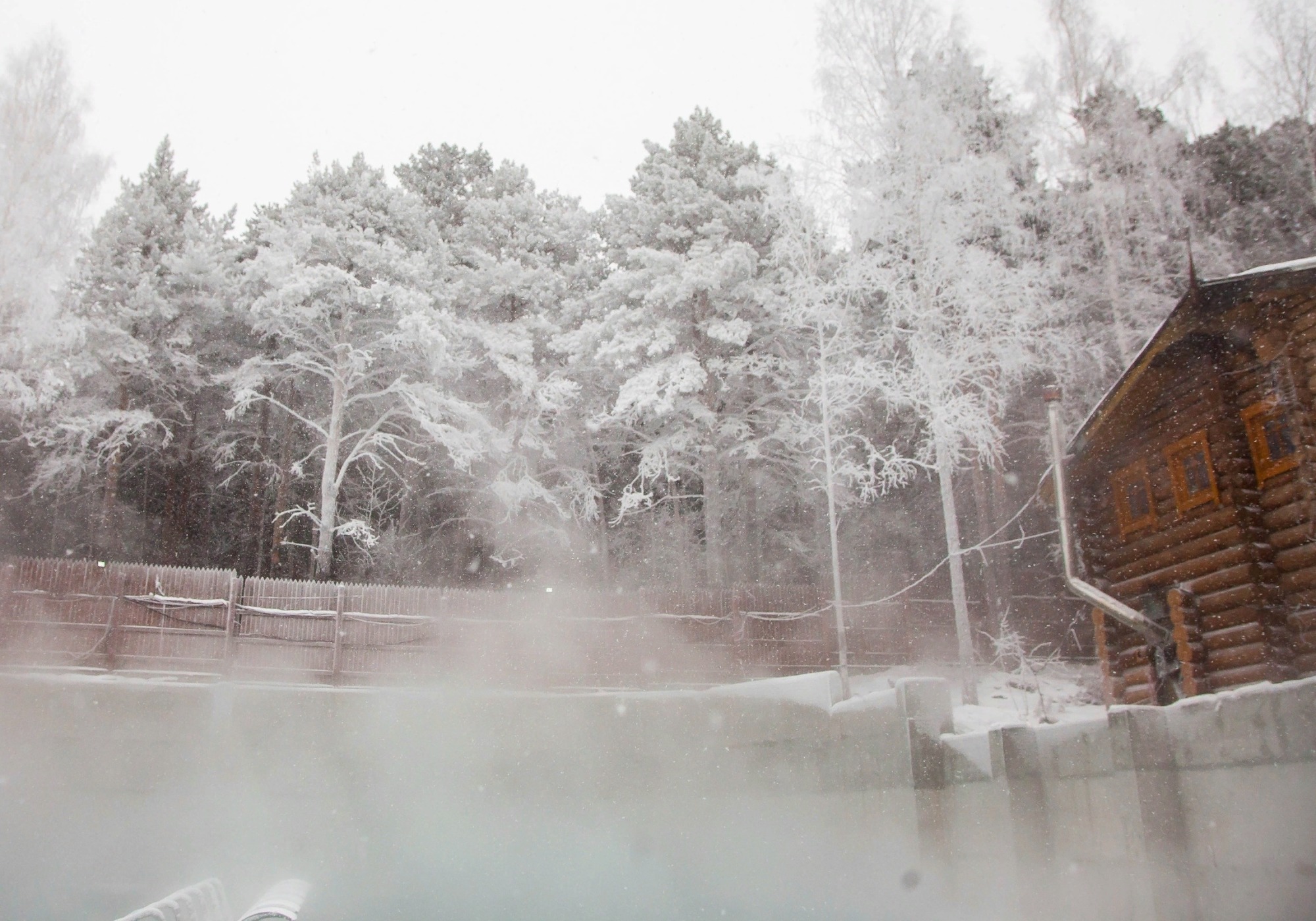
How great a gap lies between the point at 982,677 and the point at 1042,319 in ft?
22.2

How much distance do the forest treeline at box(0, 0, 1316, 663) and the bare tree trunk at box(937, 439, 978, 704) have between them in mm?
90

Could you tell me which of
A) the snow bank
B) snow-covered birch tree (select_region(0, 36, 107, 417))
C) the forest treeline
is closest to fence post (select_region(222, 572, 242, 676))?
the forest treeline

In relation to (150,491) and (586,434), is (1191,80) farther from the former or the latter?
(150,491)

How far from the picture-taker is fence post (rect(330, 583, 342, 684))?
15367 millimetres

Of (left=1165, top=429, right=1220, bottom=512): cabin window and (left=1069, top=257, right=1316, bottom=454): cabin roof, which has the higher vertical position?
(left=1069, top=257, right=1316, bottom=454): cabin roof

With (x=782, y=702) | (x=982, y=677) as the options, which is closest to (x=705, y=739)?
(x=782, y=702)

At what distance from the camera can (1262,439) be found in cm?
966

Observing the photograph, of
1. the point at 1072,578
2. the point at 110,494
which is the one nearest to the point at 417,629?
the point at 110,494

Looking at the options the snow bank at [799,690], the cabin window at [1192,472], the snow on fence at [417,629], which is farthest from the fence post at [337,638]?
the cabin window at [1192,472]

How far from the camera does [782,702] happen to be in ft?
45.4

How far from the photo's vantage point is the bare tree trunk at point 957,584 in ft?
45.1

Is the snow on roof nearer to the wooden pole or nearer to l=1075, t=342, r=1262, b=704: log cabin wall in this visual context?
l=1075, t=342, r=1262, b=704: log cabin wall

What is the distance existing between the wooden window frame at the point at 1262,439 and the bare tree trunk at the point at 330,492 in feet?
52.7

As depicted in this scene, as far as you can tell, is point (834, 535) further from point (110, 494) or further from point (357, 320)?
point (110, 494)
